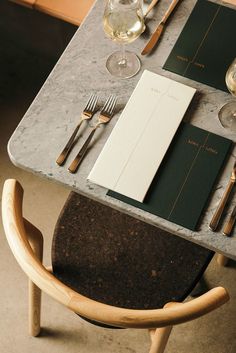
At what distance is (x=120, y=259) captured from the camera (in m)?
1.26

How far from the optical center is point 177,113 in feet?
3.59

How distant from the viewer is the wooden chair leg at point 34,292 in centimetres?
114

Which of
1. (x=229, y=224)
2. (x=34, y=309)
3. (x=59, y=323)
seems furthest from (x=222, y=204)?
(x=59, y=323)

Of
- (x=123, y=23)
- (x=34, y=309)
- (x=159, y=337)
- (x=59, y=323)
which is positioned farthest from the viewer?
(x=59, y=323)

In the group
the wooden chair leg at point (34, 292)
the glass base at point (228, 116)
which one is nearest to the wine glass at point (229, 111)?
the glass base at point (228, 116)

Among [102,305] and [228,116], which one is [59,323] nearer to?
[102,305]

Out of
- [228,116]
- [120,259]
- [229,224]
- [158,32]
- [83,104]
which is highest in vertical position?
[158,32]

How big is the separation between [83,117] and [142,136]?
0.44 ft

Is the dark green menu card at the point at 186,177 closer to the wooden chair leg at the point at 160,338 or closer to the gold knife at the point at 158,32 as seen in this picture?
the gold knife at the point at 158,32

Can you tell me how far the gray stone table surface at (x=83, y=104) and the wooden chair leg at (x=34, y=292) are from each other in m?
0.16

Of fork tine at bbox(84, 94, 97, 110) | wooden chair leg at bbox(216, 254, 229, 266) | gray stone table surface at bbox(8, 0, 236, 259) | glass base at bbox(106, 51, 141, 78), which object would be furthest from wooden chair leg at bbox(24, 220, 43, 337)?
wooden chair leg at bbox(216, 254, 229, 266)

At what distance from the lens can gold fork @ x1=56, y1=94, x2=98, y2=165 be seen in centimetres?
105

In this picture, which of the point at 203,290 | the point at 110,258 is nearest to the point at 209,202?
the point at 110,258

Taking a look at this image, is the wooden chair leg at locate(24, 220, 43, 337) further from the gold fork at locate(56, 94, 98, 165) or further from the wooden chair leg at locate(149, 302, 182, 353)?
the wooden chair leg at locate(149, 302, 182, 353)
